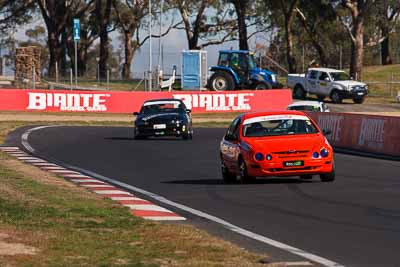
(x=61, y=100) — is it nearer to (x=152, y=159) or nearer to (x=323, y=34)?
(x=152, y=159)

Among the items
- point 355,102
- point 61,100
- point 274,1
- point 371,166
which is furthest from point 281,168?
point 274,1

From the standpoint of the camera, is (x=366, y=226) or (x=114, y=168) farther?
(x=114, y=168)

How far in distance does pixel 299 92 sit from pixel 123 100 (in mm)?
12590

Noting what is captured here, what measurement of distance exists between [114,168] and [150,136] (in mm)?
12553

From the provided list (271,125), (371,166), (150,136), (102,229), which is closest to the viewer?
(102,229)

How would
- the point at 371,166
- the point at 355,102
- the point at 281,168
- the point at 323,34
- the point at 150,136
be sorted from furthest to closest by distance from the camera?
the point at 323,34
the point at 355,102
the point at 150,136
the point at 371,166
the point at 281,168

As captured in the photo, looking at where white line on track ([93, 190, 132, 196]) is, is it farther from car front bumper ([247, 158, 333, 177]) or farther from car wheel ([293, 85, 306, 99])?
car wheel ([293, 85, 306, 99])

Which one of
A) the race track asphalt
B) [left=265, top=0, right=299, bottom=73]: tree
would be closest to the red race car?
the race track asphalt

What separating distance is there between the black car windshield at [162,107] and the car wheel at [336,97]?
2453 centimetres

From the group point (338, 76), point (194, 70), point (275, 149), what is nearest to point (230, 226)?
point (275, 149)

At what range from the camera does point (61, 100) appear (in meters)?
58.7

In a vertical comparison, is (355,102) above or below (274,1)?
below

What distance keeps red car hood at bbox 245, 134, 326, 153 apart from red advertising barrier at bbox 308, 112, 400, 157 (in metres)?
→ 8.71

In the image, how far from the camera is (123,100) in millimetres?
58062
